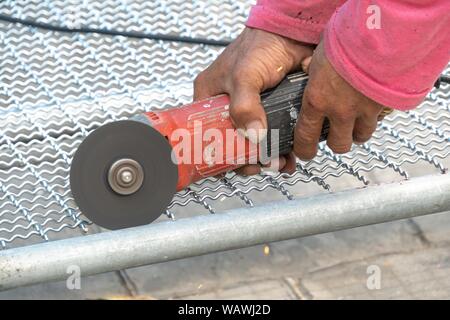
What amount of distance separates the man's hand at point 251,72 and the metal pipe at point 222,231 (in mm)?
159

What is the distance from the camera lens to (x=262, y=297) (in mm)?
2236

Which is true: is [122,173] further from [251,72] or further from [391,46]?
[391,46]

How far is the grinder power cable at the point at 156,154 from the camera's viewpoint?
Answer: 163 cm

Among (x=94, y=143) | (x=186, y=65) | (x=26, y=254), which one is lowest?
(x=26, y=254)

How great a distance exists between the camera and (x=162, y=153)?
5.47ft

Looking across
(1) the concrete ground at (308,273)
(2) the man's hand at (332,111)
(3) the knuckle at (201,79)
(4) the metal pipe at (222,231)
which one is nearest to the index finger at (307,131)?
(2) the man's hand at (332,111)

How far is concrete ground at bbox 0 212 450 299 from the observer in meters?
2.24

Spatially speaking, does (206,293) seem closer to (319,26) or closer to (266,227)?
(266,227)

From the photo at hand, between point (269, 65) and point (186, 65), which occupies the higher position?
point (186, 65)

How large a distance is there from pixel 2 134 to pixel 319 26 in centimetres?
88

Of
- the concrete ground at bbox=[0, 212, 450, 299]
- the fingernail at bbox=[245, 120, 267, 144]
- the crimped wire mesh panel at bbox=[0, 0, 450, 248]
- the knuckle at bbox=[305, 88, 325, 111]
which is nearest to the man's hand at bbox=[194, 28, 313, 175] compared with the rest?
the fingernail at bbox=[245, 120, 267, 144]

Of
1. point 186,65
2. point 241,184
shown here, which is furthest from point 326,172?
point 186,65

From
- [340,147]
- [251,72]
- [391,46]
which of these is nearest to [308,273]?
[340,147]

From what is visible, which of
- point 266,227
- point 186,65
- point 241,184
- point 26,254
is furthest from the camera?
point 186,65
